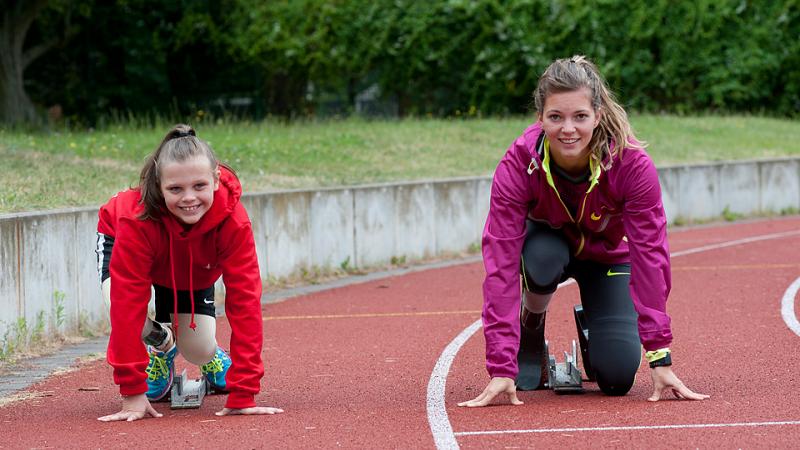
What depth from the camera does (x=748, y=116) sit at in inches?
1121

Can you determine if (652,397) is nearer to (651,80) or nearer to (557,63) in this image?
(557,63)

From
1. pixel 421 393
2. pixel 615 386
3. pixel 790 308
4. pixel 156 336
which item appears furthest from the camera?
pixel 790 308

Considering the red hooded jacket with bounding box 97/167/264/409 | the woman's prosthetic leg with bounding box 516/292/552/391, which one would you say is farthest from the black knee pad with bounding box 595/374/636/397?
the red hooded jacket with bounding box 97/167/264/409

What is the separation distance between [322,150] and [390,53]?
37.4ft

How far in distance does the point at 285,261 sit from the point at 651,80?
17.2 meters

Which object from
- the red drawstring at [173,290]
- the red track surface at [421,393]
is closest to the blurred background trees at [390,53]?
the red track surface at [421,393]

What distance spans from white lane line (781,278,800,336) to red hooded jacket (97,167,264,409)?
462 centimetres

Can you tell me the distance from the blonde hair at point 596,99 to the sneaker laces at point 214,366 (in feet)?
7.67

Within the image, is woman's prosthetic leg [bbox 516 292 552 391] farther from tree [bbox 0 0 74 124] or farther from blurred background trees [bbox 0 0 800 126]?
tree [bbox 0 0 74 124]

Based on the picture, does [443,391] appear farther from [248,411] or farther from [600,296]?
[248,411]

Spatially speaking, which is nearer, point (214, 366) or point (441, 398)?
point (441, 398)

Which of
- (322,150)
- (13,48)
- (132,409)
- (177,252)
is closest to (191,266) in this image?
(177,252)

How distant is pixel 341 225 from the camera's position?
14.6m

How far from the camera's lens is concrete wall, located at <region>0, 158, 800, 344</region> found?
31.5 feet
